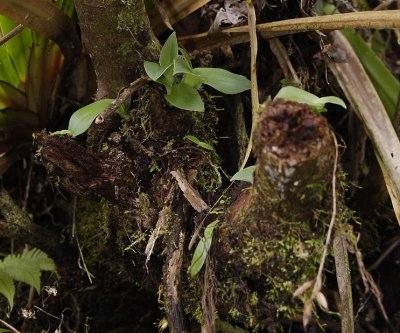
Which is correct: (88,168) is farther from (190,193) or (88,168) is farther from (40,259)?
(40,259)

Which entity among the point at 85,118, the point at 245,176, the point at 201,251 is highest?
the point at 85,118

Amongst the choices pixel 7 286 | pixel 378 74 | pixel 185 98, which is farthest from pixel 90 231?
pixel 378 74

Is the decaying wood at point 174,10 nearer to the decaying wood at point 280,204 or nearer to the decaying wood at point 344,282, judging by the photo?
the decaying wood at point 280,204

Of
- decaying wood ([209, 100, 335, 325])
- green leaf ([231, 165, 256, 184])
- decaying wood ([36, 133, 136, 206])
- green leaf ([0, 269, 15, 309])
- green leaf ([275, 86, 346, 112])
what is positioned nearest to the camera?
decaying wood ([209, 100, 335, 325])

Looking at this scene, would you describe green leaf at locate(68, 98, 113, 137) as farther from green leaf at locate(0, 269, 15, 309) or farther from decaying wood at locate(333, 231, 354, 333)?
decaying wood at locate(333, 231, 354, 333)

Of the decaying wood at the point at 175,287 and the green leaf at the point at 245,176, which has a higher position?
the green leaf at the point at 245,176

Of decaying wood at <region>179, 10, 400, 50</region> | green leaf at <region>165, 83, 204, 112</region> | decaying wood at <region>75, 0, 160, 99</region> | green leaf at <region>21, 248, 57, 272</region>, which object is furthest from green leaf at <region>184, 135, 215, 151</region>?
green leaf at <region>21, 248, 57, 272</region>

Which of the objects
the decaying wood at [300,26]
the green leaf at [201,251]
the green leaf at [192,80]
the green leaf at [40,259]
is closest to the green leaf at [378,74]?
the decaying wood at [300,26]
